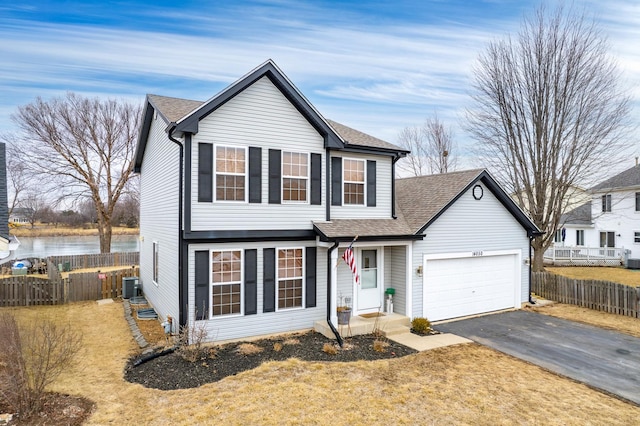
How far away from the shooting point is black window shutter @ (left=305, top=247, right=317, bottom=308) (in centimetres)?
1110

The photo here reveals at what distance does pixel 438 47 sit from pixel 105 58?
15563mm

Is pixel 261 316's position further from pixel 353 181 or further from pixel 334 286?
pixel 353 181

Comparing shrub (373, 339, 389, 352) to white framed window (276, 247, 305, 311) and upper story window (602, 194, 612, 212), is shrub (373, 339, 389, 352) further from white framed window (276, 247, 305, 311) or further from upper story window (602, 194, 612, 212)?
upper story window (602, 194, 612, 212)

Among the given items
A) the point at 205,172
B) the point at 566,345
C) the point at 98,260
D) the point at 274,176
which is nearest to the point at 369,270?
the point at 274,176

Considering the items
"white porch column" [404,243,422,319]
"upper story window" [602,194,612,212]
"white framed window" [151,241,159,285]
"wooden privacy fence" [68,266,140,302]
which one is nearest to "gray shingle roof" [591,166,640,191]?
"upper story window" [602,194,612,212]

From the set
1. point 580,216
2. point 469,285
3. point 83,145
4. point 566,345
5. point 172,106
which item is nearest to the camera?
point 566,345

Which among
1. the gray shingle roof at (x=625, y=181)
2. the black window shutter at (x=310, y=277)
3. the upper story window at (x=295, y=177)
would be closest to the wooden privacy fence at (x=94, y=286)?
the black window shutter at (x=310, y=277)

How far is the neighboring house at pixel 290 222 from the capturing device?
982 cm

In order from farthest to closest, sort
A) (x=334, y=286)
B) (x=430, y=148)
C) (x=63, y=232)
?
(x=63, y=232) → (x=430, y=148) → (x=334, y=286)

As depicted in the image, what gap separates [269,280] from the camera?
10586 mm

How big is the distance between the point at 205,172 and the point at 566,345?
10.8 meters

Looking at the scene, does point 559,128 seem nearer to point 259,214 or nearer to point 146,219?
point 259,214

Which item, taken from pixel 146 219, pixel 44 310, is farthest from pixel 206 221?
pixel 44 310

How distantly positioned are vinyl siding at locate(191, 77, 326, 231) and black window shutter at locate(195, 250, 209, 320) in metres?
0.77
